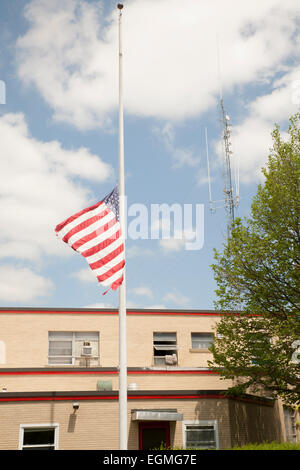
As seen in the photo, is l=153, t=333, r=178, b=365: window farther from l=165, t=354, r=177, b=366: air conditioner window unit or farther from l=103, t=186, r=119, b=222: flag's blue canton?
l=103, t=186, r=119, b=222: flag's blue canton

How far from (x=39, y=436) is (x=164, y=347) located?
10036 mm

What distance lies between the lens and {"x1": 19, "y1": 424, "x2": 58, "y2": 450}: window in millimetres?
19938

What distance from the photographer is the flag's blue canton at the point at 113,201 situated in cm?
1538

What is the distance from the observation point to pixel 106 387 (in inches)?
985

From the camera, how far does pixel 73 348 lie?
27484 millimetres

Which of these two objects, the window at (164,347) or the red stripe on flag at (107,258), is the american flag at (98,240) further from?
the window at (164,347)

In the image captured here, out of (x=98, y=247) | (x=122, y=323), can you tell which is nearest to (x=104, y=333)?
(x=122, y=323)

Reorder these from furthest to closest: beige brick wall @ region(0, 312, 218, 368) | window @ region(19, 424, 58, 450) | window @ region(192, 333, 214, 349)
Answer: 1. window @ region(192, 333, 214, 349)
2. beige brick wall @ region(0, 312, 218, 368)
3. window @ region(19, 424, 58, 450)

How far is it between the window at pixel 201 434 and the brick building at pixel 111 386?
0.04 metres

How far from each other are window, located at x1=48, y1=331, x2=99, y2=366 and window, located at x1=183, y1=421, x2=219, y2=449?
24.2 ft

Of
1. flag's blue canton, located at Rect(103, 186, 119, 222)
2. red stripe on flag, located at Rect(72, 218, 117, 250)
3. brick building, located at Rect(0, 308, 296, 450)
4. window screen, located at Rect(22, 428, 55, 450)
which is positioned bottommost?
window screen, located at Rect(22, 428, 55, 450)

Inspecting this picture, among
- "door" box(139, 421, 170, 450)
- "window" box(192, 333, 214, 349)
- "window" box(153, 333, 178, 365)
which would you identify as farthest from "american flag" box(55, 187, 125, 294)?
"window" box(192, 333, 214, 349)

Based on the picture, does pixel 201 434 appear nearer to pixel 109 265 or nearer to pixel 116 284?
pixel 116 284
